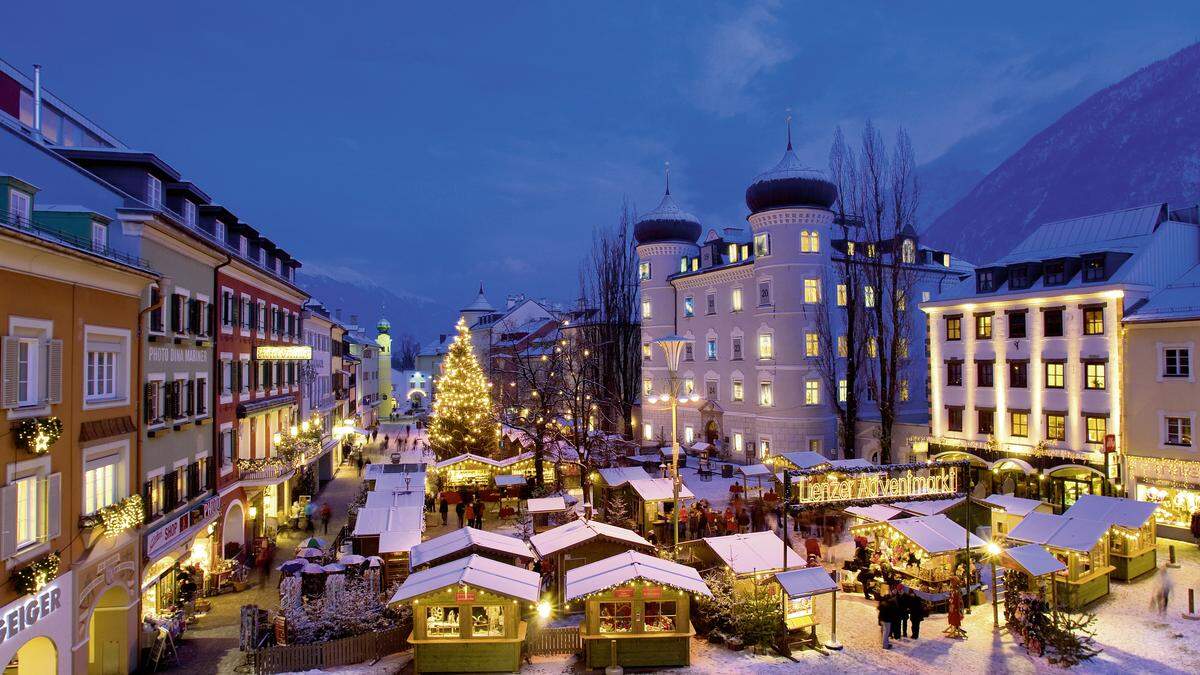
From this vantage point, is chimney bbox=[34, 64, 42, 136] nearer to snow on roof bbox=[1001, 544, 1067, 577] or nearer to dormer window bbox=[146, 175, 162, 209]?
dormer window bbox=[146, 175, 162, 209]

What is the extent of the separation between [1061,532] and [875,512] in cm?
514

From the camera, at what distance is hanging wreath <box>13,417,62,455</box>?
12031 millimetres

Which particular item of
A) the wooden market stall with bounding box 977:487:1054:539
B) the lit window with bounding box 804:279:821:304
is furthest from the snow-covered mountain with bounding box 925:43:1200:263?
the wooden market stall with bounding box 977:487:1054:539

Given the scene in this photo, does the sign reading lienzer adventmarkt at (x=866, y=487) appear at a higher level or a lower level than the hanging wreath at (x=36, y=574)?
lower

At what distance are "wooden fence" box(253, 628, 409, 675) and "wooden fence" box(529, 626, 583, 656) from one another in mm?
3313

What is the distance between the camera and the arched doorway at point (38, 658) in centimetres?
1333

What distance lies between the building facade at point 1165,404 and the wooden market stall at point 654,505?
1744 centimetres

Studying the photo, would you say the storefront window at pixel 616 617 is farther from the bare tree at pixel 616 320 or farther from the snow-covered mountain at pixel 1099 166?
the snow-covered mountain at pixel 1099 166

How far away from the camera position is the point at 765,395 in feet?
151

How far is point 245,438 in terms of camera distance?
2712 cm

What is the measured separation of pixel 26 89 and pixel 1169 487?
39.4m

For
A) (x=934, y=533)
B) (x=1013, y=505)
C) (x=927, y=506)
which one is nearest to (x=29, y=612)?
(x=934, y=533)

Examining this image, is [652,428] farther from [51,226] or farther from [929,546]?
[51,226]

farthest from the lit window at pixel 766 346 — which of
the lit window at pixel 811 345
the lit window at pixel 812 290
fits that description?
the lit window at pixel 812 290
